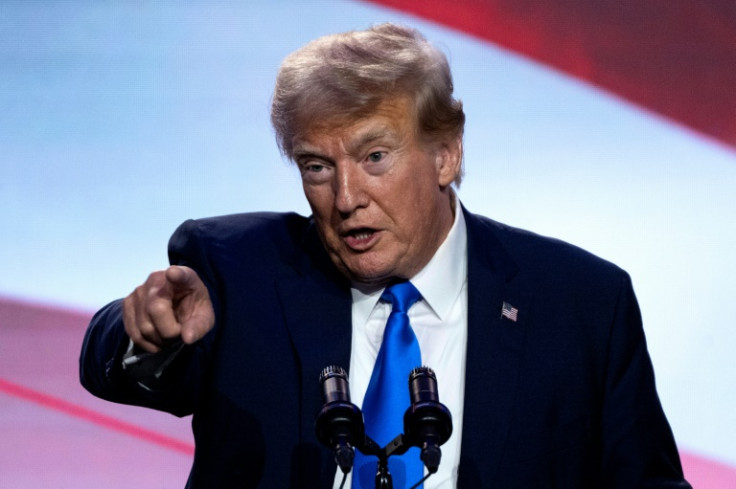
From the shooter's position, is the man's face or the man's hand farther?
the man's face

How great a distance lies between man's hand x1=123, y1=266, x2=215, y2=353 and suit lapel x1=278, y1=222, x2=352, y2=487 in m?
0.49

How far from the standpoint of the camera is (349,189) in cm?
232

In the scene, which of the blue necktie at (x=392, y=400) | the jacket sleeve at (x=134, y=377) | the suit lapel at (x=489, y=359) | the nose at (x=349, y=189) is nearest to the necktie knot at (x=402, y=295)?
the blue necktie at (x=392, y=400)

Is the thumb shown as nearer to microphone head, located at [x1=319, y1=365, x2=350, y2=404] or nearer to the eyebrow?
microphone head, located at [x1=319, y1=365, x2=350, y2=404]

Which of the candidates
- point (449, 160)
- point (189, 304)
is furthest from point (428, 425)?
point (449, 160)

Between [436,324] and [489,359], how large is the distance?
0.55 ft

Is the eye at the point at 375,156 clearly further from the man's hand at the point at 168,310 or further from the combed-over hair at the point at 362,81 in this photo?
the man's hand at the point at 168,310

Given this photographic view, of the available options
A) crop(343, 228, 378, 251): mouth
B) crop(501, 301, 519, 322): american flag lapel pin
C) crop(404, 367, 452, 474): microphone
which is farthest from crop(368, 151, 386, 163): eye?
crop(404, 367, 452, 474): microphone

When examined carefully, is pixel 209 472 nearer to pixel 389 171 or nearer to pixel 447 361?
pixel 447 361

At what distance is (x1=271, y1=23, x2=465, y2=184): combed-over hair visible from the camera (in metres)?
2.30

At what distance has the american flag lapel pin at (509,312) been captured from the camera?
2.45 metres

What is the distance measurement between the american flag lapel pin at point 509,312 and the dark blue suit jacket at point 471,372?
1 centimetres

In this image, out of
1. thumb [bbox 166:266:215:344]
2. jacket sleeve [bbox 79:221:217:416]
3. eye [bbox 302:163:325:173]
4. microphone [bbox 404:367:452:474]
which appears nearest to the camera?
microphone [bbox 404:367:452:474]

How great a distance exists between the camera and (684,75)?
3428 millimetres
